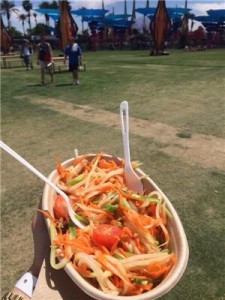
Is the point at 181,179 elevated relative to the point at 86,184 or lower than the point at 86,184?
lower

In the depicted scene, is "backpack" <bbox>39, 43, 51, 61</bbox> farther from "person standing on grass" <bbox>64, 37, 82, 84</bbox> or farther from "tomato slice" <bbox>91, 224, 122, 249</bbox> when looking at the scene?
"tomato slice" <bbox>91, 224, 122, 249</bbox>

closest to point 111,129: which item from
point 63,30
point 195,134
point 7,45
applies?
point 195,134

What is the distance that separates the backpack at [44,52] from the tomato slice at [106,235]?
44.7 feet

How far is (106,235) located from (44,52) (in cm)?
1386

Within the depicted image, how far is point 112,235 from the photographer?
77.2 inches

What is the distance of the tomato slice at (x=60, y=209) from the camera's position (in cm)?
224

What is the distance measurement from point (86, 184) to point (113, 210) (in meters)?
0.35

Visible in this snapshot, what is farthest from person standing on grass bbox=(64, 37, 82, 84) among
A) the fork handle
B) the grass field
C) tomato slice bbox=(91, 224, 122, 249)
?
tomato slice bbox=(91, 224, 122, 249)

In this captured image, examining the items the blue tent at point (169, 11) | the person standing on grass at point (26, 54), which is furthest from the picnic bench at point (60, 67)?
the blue tent at point (169, 11)

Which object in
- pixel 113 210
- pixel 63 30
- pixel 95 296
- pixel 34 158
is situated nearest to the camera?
pixel 95 296

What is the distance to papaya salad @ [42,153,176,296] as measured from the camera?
1.83 metres

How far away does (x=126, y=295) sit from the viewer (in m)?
1.78

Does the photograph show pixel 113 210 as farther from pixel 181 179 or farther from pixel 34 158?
pixel 34 158

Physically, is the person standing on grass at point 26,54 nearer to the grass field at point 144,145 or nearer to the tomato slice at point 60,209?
the grass field at point 144,145
